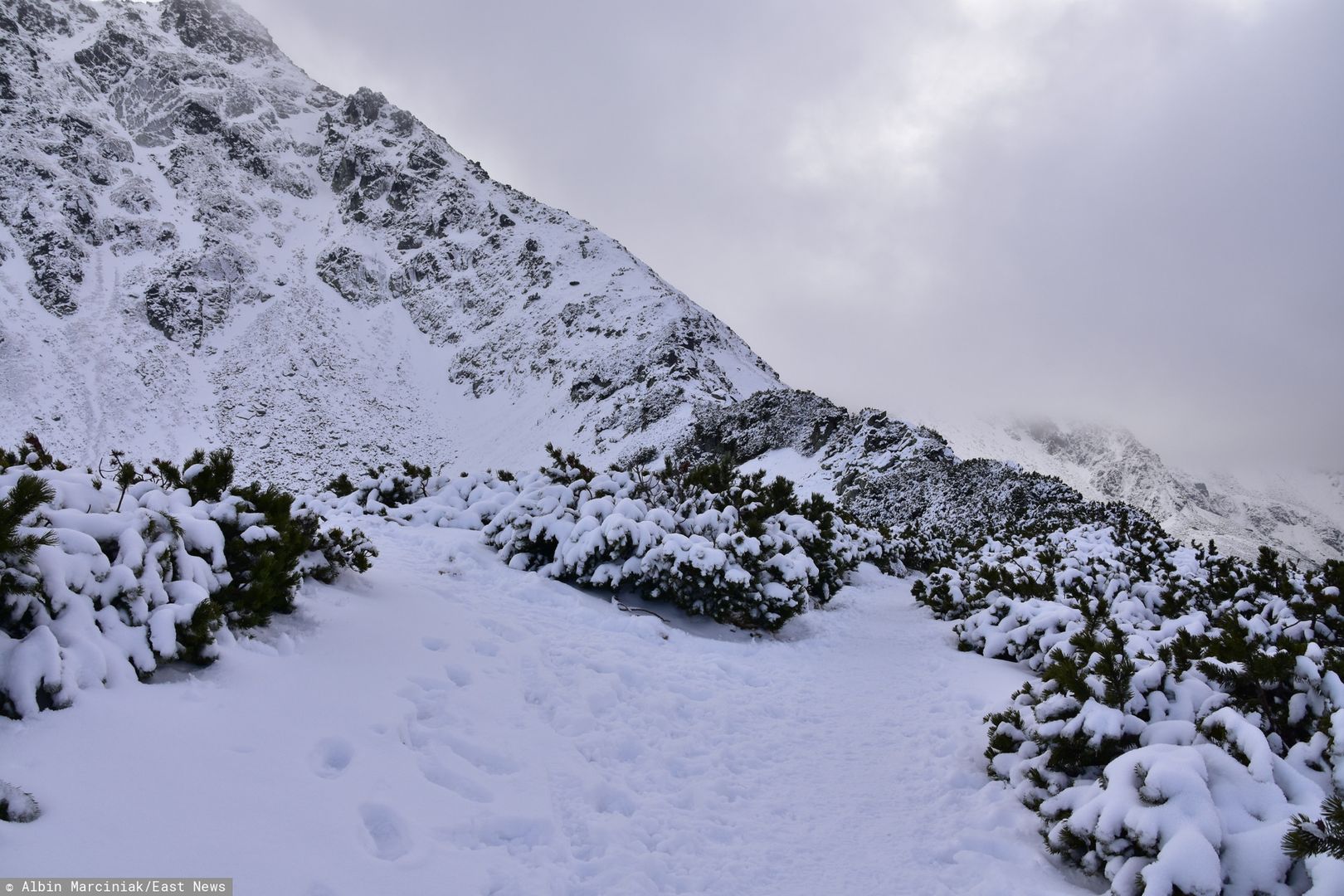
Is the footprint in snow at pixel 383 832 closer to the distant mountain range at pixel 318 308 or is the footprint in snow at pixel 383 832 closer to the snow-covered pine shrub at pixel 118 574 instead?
the snow-covered pine shrub at pixel 118 574

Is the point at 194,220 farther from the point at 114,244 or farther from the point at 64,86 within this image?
the point at 64,86

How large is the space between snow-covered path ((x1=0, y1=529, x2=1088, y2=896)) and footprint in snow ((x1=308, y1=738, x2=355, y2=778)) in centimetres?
1

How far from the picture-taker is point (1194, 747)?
10.6 ft

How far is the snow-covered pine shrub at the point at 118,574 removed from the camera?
2686 millimetres

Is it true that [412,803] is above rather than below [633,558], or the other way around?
below

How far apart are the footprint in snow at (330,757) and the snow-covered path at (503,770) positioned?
1cm

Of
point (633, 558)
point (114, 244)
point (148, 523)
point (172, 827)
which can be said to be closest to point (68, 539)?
point (148, 523)

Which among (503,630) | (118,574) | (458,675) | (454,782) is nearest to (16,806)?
(118,574)

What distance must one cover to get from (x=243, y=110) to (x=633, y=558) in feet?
311

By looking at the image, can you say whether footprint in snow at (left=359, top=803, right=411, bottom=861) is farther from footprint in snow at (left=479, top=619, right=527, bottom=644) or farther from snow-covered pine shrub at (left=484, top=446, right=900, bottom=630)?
snow-covered pine shrub at (left=484, top=446, right=900, bottom=630)

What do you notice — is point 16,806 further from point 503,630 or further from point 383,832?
point 503,630

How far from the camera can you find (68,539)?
3.19 meters

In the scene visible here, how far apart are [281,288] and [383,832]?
68.4 metres

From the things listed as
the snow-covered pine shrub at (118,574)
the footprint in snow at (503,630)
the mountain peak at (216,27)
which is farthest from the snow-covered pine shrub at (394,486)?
the mountain peak at (216,27)
